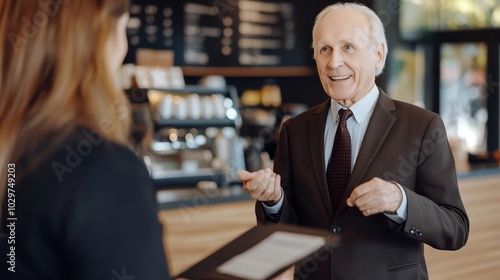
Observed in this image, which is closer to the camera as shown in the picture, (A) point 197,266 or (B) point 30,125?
(B) point 30,125

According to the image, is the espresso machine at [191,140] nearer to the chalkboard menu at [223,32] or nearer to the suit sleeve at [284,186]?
the chalkboard menu at [223,32]

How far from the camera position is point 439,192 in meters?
1.75

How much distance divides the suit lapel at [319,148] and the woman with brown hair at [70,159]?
2.97 ft

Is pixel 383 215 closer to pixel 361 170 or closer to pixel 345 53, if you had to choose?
pixel 361 170

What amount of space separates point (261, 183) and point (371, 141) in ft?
1.14

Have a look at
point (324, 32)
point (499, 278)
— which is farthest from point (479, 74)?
point (324, 32)

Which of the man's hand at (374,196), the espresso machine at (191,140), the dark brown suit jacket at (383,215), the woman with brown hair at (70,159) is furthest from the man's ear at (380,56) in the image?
the espresso machine at (191,140)

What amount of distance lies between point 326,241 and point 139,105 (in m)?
3.09

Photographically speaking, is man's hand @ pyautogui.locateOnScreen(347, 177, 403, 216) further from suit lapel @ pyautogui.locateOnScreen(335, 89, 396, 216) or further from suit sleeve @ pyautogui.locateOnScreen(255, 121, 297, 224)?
suit sleeve @ pyautogui.locateOnScreen(255, 121, 297, 224)

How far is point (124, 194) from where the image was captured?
3.03ft

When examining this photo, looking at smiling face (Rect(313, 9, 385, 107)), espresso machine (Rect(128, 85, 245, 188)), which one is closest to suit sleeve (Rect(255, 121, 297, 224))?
smiling face (Rect(313, 9, 385, 107))

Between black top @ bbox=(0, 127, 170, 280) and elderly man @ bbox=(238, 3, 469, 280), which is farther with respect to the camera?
elderly man @ bbox=(238, 3, 469, 280)

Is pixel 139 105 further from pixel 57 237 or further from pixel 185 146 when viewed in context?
pixel 57 237

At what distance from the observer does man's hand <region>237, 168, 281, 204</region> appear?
1.68 meters
